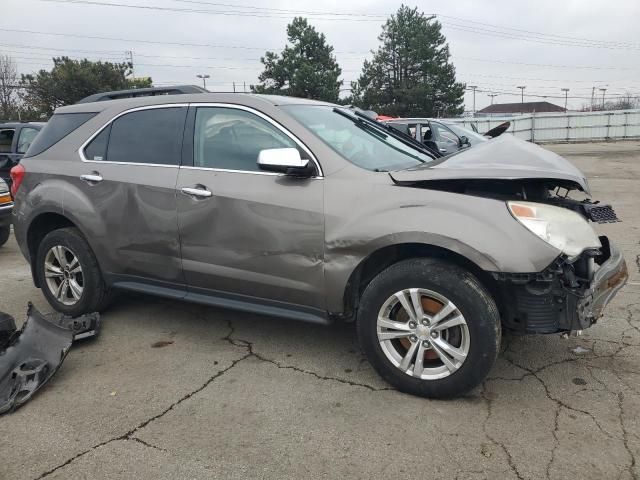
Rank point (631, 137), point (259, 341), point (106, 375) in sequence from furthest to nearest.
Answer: point (631, 137) → point (259, 341) → point (106, 375)

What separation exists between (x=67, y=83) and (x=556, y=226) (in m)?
40.7

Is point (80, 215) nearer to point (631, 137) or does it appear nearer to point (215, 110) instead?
point (215, 110)

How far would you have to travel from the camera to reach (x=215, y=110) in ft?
12.2

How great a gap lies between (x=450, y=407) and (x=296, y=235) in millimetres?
1355

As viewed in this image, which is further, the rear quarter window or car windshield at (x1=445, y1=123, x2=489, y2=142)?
car windshield at (x1=445, y1=123, x2=489, y2=142)

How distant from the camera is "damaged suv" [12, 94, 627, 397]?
2.85 meters

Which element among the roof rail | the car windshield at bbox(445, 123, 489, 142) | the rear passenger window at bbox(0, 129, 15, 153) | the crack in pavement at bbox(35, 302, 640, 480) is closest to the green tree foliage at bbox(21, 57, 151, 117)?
the rear passenger window at bbox(0, 129, 15, 153)

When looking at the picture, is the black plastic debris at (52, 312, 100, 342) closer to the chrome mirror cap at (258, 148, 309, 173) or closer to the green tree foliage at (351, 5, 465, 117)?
the chrome mirror cap at (258, 148, 309, 173)

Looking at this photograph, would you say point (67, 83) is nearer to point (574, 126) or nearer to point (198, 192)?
point (574, 126)

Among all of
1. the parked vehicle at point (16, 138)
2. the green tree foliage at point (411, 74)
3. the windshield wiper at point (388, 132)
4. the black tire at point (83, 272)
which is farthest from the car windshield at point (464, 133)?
the green tree foliage at point (411, 74)

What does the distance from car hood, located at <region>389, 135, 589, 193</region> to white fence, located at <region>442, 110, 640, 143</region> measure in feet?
96.9

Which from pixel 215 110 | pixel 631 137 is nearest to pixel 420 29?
pixel 631 137

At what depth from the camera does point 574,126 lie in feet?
108

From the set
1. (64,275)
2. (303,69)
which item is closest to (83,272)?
(64,275)
